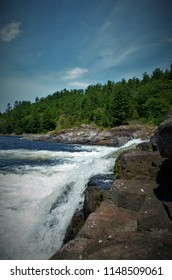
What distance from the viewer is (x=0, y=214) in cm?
753

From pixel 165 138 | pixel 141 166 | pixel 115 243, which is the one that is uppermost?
pixel 165 138

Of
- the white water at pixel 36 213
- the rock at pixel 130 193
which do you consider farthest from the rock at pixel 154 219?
the white water at pixel 36 213

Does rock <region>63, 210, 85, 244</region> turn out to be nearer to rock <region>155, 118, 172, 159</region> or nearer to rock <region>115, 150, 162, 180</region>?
rock <region>115, 150, 162, 180</region>

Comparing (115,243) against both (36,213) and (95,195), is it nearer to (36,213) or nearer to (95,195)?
(95,195)

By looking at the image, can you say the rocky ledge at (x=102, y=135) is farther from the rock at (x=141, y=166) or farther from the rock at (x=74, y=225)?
the rock at (x=74, y=225)

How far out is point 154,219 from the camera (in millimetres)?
4102

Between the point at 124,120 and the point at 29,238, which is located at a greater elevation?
the point at 124,120

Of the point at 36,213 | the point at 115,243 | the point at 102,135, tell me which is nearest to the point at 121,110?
the point at 102,135

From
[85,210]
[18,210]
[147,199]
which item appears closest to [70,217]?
[85,210]

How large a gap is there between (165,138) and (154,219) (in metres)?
1.48

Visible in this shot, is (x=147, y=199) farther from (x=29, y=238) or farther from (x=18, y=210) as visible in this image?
(x=18, y=210)

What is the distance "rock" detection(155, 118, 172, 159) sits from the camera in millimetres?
3920

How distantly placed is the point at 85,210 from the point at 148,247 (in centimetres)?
355

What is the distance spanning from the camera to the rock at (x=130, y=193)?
512 cm
